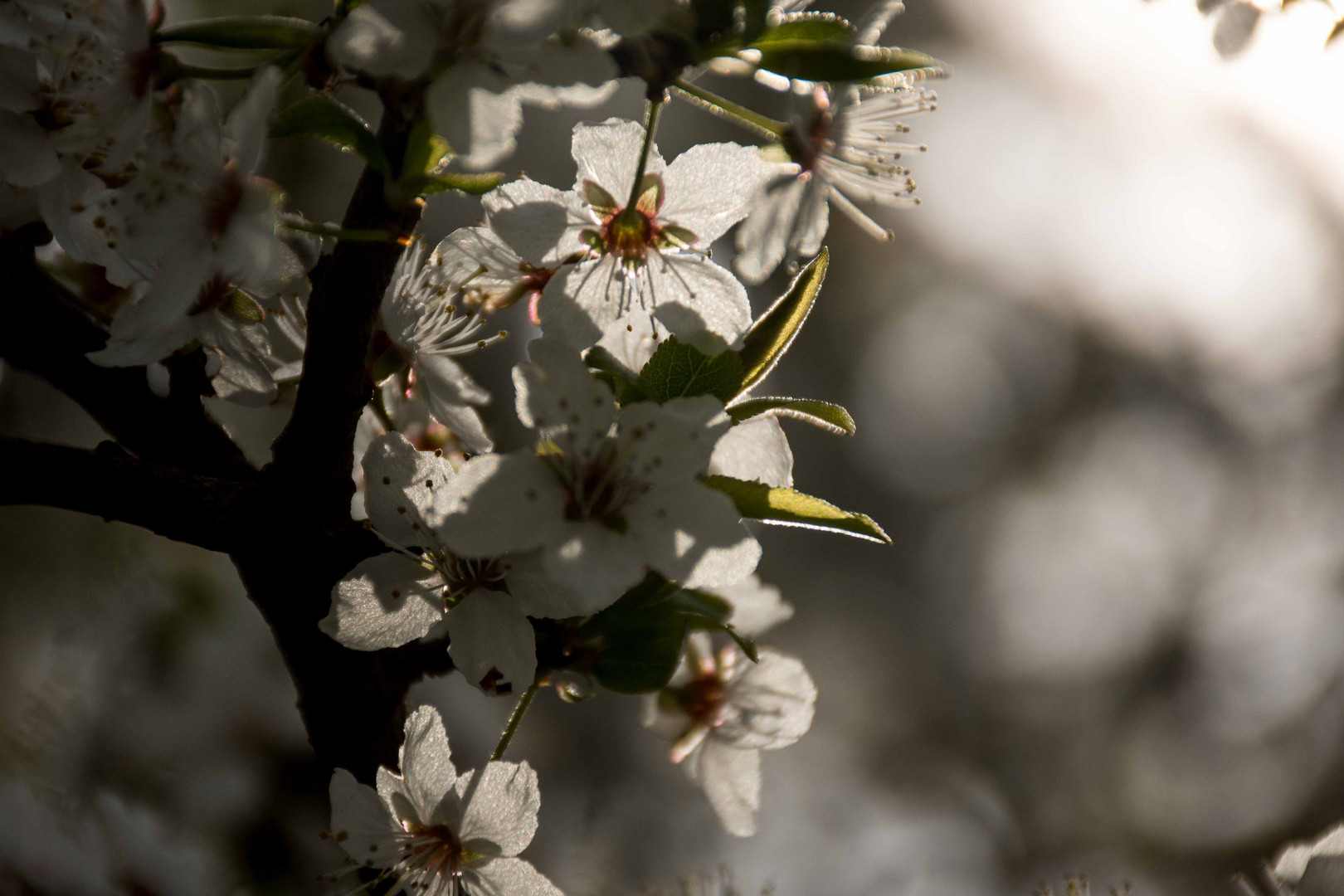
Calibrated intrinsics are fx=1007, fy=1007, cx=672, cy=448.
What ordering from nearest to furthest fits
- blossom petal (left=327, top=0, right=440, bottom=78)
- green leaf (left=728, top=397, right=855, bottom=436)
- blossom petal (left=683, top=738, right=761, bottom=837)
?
blossom petal (left=327, top=0, right=440, bottom=78)
green leaf (left=728, top=397, right=855, bottom=436)
blossom petal (left=683, top=738, right=761, bottom=837)

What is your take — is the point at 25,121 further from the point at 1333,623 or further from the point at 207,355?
the point at 1333,623

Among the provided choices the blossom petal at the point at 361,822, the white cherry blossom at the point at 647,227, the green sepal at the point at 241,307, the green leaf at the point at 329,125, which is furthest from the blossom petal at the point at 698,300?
the blossom petal at the point at 361,822

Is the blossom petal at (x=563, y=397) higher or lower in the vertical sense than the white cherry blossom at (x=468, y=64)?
lower

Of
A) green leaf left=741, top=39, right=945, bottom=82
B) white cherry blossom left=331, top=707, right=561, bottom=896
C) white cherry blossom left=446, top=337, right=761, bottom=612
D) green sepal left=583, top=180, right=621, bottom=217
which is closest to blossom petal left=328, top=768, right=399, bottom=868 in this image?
white cherry blossom left=331, top=707, right=561, bottom=896

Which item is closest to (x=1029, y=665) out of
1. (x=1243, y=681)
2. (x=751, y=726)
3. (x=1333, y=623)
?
(x=1243, y=681)

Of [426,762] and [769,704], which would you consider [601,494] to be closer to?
[426,762]

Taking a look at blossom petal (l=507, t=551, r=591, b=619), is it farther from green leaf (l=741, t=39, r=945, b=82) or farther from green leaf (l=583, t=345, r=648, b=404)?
green leaf (l=741, t=39, r=945, b=82)

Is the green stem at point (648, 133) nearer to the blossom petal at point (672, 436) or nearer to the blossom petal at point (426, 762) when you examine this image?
the blossom petal at point (672, 436)
